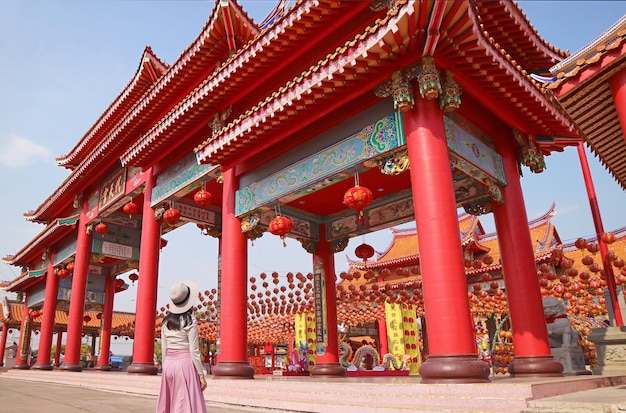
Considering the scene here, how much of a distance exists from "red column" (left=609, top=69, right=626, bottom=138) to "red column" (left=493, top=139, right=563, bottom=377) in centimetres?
339

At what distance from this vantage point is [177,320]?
4355 millimetres

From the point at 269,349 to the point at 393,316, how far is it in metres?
7.18

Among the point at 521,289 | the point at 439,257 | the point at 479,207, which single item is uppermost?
the point at 479,207

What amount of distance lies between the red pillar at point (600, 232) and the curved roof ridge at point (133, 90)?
12029mm

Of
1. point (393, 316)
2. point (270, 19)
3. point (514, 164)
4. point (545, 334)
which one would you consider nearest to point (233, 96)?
point (270, 19)

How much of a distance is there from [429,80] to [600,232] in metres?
6.46

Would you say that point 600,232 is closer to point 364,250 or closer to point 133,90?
point 364,250

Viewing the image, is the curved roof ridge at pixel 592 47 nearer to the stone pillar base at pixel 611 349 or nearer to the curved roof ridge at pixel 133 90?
the stone pillar base at pixel 611 349

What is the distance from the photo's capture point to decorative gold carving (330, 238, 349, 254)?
1217 centimetres

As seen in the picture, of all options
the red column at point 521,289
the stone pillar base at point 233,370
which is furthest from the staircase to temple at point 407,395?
the red column at point 521,289

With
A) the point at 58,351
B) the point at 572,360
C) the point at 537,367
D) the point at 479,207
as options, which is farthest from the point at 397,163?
the point at 58,351

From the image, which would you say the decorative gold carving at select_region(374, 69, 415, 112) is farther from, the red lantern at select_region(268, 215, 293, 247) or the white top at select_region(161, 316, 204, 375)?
the white top at select_region(161, 316, 204, 375)

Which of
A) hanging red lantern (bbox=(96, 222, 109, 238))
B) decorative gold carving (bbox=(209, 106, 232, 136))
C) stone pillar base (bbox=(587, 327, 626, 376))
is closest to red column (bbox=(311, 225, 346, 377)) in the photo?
decorative gold carving (bbox=(209, 106, 232, 136))

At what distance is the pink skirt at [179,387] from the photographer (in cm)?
414
